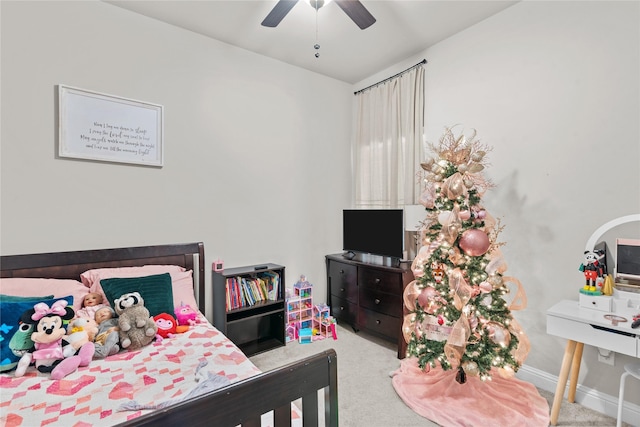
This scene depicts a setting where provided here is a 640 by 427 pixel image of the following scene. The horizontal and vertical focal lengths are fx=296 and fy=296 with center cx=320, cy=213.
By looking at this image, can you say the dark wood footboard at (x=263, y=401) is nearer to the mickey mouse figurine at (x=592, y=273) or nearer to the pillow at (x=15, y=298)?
the pillow at (x=15, y=298)

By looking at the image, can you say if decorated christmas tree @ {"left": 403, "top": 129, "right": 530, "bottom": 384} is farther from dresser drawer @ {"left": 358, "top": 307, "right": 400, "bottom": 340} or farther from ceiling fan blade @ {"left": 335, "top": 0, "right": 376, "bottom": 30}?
ceiling fan blade @ {"left": 335, "top": 0, "right": 376, "bottom": 30}

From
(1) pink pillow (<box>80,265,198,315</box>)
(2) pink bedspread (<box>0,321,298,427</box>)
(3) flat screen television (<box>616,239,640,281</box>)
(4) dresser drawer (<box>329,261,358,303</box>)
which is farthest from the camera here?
(4) dresser drawer (<box>329,261,358,303</box>)

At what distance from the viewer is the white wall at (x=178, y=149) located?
6.93ft

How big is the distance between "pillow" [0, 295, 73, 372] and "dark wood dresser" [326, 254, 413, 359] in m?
2.47

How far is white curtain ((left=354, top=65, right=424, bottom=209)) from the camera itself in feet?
10.3

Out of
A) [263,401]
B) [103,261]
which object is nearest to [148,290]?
[103,261]

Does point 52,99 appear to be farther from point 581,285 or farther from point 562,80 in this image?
point 581,285

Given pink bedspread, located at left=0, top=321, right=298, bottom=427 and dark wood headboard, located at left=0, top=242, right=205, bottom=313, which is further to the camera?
dark wood headboard, located at left=0, top=242, right=205, bottom=313

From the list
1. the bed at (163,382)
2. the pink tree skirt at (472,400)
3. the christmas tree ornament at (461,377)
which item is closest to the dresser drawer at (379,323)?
the pink tree skirt at (472,400)

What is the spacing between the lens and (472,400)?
201cm

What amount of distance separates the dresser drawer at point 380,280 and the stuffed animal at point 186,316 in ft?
5.40

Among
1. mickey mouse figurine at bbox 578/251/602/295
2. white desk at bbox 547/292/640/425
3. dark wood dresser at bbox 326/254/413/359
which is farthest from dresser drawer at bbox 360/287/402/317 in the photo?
mickey mouse figurine at bbox 578/251/602/295

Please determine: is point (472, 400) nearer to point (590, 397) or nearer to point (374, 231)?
point (590, 397)

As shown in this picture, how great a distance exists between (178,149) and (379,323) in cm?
254
